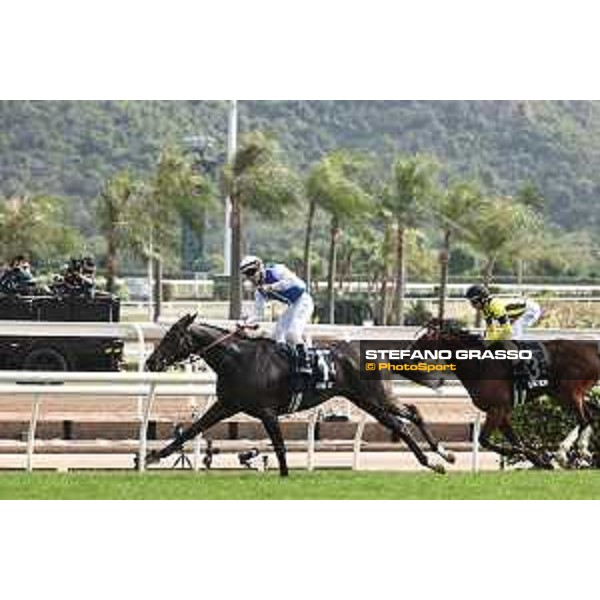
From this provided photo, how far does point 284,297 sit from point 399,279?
1.27m

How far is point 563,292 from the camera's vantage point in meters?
14.0

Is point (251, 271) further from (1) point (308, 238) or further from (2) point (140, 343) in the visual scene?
(2) point (140, 343)

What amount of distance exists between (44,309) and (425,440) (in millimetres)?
2783

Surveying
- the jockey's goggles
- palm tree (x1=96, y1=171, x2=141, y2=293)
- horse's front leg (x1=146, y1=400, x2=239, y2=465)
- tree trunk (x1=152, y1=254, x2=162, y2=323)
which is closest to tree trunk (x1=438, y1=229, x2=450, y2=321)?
the jockey's goggles

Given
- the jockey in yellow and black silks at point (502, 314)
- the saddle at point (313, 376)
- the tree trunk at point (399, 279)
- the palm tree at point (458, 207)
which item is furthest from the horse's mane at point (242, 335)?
the palm tree at point (458, 207)

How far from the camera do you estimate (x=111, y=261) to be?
13.9 meters

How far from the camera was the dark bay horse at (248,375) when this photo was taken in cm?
1301

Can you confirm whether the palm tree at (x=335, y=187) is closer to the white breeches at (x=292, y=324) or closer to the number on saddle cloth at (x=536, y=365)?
the white breeches at (x=292, y=324)

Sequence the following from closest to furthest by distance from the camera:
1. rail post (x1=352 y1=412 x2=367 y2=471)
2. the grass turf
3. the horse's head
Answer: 1. the grass turf
2. the horse's head
3. rail post (x1=352 y1=412 x2=367 y2=471)

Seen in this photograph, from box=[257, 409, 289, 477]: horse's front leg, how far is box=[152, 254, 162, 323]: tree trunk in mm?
1113

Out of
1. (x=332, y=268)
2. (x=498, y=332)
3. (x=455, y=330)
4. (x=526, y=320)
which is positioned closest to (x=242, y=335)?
(x=332, y=268)

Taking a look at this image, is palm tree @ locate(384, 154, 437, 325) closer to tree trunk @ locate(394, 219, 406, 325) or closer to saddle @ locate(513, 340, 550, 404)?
tree trunk @ locate(394, 219, 406, 325)

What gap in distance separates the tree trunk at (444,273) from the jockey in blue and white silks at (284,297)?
1011 millimetres

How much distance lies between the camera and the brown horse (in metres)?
13.6
